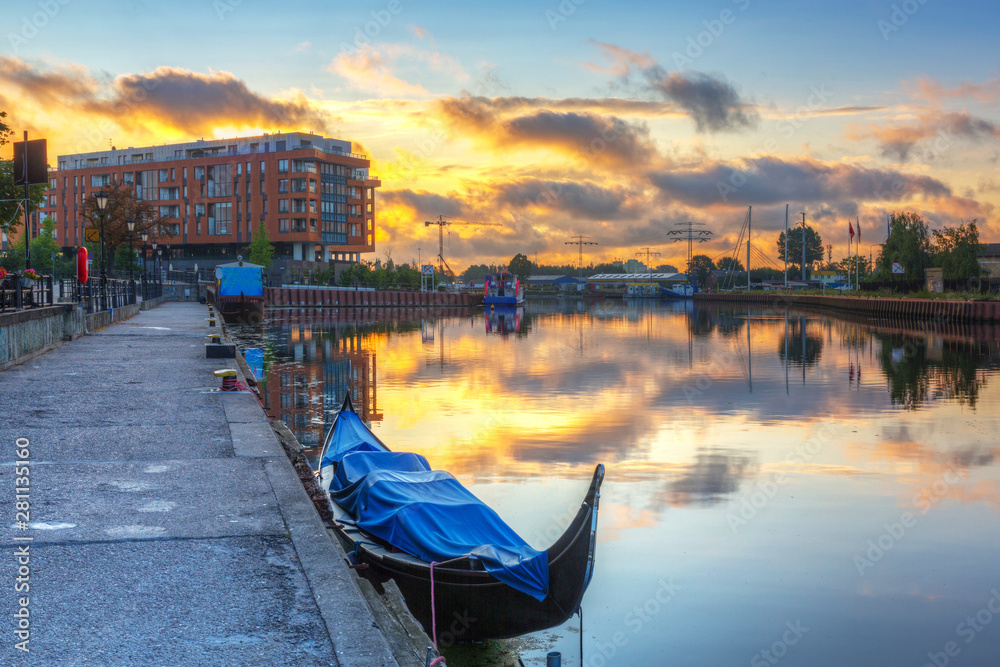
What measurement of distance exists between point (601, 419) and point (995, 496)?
10.4 m

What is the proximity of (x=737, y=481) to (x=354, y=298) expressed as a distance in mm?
99329

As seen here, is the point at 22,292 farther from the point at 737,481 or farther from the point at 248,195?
the point at 248,195

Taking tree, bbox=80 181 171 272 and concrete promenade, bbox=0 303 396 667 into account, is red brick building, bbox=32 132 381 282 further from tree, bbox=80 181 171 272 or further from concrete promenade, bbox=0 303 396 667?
concrete promenade, bbox=0 303 396 667

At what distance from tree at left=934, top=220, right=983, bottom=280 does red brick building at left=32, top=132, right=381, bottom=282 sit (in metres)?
89.5

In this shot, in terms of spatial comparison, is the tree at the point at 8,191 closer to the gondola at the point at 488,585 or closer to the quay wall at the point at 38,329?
the quay wall at the point at 38,329

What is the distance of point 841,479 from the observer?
52.2ft

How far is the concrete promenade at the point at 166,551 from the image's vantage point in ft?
17.1

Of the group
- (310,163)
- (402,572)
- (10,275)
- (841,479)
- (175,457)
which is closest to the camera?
(402,572)

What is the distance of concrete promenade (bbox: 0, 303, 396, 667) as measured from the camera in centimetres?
522

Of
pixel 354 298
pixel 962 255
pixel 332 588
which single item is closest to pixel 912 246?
pixel 962 255

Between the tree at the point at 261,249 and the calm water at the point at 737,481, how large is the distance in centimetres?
8954

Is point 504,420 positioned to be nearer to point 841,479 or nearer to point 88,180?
point 841,479

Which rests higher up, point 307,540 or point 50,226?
point 50,226

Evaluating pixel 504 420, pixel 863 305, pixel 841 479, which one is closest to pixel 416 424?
pixel 504 420
